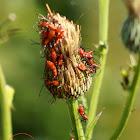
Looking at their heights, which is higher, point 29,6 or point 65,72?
point 29,6

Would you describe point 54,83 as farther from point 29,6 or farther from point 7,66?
point 29,6

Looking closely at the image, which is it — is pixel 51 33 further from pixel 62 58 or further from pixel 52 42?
pixel 62 58

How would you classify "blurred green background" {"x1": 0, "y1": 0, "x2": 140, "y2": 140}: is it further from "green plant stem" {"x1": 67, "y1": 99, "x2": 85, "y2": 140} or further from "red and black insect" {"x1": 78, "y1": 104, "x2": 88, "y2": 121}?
"green plant stem" {"x1": 67, "y1": 99, "x2": 85, "y2": 140}

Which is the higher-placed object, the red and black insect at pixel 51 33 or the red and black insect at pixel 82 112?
the red and black insect at pixel 51 33

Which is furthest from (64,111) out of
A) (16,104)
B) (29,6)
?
(29,6)

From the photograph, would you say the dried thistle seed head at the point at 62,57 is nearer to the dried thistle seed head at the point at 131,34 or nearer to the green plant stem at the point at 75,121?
the green plant stem at the point at 75,121

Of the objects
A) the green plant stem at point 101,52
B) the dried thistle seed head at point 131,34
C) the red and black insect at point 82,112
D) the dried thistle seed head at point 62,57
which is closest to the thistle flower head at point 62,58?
the dried thistle seed head at point 62,57
